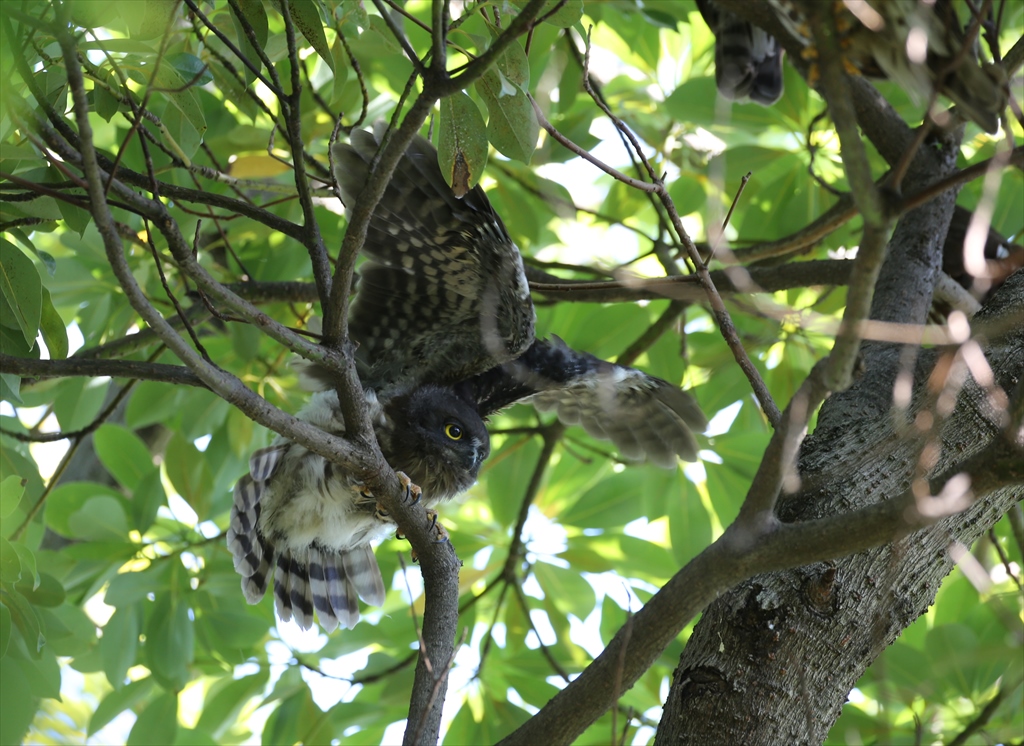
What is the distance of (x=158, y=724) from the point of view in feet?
11.3

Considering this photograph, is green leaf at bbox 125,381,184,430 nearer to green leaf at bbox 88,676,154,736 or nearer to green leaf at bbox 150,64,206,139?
green leaf at bbox 88,676,154,736

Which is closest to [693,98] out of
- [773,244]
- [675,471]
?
[773,244]

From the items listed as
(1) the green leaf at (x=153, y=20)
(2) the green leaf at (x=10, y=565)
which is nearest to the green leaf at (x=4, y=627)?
(2) the green leaf at (x=10, y=565)

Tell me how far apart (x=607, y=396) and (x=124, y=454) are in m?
2.00

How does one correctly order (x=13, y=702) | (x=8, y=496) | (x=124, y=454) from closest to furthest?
1. (x=8, y=496)
2. (x=13, y=702)
3. (x=124, y=454)

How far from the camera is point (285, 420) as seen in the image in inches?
70.1

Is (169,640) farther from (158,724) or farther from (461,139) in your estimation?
(461,139)

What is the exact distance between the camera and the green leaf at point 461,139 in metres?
2.06

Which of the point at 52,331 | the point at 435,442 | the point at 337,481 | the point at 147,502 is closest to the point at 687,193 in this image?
the point at 435,442

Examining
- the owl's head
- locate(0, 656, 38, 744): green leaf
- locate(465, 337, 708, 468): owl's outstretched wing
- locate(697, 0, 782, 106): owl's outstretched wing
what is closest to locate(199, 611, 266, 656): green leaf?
the owl's head

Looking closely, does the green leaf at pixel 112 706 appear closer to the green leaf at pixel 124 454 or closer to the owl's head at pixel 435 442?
the green leaf at pixel 124 454

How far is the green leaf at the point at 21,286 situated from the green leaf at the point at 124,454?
5.44 ft

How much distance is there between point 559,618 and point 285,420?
248cm

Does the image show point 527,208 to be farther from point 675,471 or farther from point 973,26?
point 973,26
